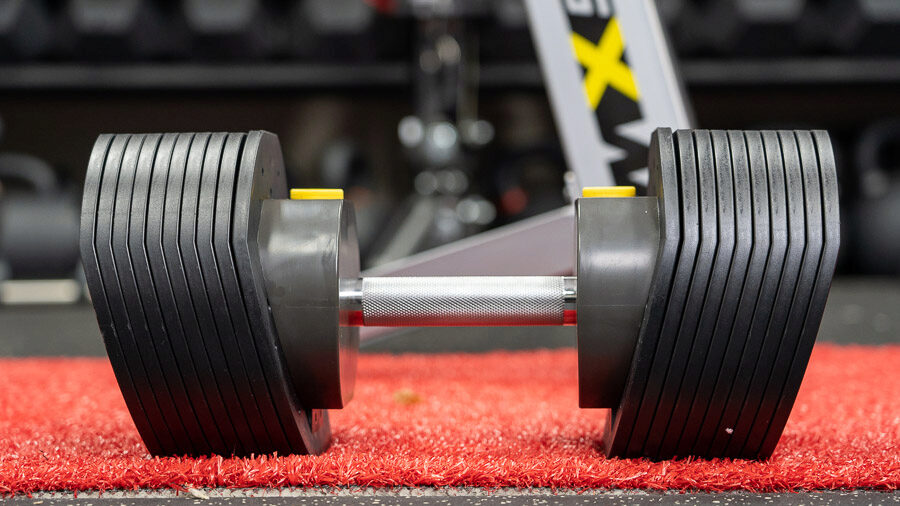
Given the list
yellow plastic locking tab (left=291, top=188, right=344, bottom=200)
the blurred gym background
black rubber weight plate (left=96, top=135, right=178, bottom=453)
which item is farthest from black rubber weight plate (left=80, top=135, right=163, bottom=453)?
the blurred gym background

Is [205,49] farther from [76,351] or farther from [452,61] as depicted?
[76,351]

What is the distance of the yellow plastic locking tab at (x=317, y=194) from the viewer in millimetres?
576

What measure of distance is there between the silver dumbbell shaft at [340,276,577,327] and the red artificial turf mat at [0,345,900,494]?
10 centimetres

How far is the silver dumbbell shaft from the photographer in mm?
573

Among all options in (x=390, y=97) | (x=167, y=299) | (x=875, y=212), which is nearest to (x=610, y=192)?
(x=167, y=299)

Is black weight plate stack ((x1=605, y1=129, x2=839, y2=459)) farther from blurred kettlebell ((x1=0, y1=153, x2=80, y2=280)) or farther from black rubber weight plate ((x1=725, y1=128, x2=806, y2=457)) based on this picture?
blurred kettlebell ((x1=0, y1=153, x2=80, y2=280))

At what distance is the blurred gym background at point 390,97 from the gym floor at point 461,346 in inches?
8.0

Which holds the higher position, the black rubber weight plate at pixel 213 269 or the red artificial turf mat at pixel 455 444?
the black rubber weight plate at pixel 213 269

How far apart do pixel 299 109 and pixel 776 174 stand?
2.52 meters

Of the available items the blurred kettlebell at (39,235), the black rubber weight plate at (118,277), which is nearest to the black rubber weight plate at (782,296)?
the black rubber weight plate at (118,277)

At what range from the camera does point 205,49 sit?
2.46 m

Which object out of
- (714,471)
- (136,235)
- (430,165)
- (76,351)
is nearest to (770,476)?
(714,471)

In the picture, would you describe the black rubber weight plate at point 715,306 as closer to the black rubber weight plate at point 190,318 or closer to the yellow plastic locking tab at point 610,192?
the yellow plastic locking tab at point 610,192

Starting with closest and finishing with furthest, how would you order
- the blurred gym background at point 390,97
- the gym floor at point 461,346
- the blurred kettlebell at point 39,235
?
1. the gym floor at point 461,346
2. the blurred kettlebell at point 39,235
3. the blurred gym background at point 390,97
